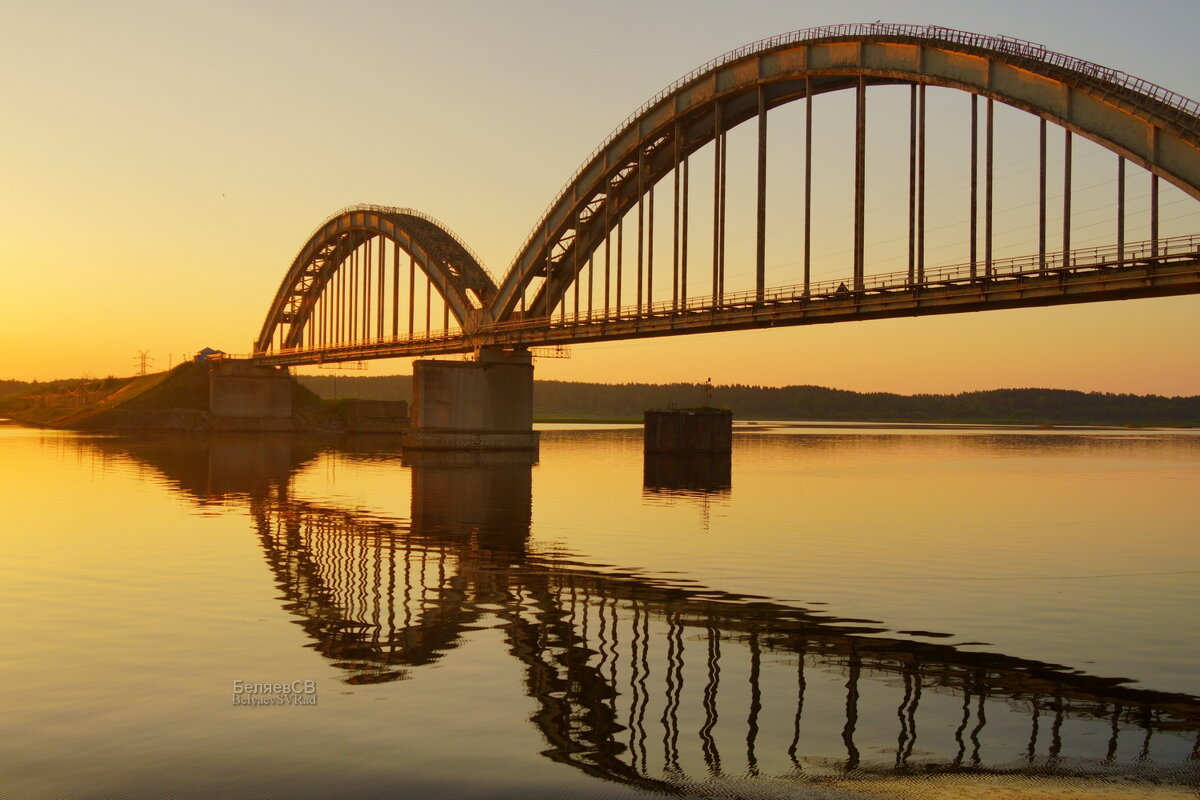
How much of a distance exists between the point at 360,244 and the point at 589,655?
124883 millimetres

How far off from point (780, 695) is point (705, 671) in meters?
1.59

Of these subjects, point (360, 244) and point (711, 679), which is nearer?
point (711, 679)

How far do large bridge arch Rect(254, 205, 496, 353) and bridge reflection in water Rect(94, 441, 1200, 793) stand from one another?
244ft

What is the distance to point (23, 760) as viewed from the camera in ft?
40.0

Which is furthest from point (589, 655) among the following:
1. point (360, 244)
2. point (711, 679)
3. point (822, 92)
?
point (360, 244)

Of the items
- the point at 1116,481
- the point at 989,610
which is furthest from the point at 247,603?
the point at 1116,481

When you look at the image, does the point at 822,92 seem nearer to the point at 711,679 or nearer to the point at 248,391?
the point at 711,679

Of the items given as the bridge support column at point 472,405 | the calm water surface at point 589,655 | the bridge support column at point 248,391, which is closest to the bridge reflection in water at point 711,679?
the calm water surface at point 589,655

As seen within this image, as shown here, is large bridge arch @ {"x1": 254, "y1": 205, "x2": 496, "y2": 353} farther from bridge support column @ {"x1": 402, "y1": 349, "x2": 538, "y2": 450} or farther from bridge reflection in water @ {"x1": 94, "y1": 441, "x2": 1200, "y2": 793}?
bridge reflection in water @ {"x1": 94, "y1": 441, "x2": 1200, "y2": 793}

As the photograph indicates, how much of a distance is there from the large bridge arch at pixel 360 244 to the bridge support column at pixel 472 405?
9.08m

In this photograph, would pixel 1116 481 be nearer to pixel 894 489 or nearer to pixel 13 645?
pixel 894 489

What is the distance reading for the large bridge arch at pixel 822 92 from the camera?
45.6m

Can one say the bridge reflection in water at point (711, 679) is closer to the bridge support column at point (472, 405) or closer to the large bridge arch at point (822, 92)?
the large bridge arch at point (822, 92)

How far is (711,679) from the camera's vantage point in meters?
16.1
